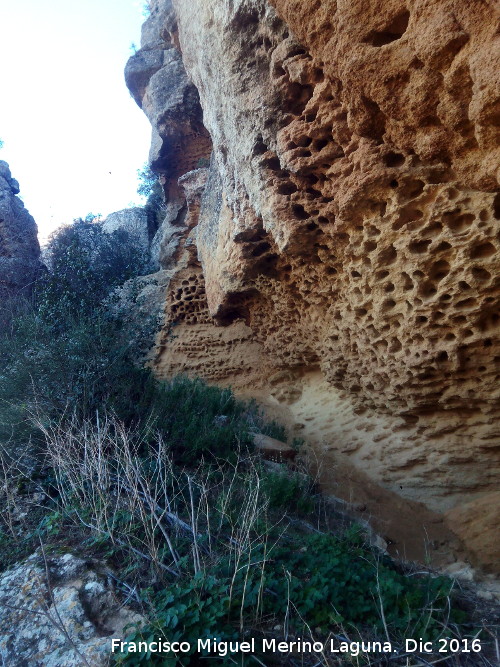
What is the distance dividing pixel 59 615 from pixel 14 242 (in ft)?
40.1

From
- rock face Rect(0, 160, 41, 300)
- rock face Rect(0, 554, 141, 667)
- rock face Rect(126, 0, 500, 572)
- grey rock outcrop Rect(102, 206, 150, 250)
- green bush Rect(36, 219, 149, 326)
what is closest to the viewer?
rock face Rect(0, 554, 141, 667)

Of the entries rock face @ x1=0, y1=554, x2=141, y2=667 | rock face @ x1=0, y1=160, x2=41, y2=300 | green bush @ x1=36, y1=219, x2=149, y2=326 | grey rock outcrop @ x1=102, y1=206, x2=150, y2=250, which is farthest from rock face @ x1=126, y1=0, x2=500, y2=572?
grey rock outcrop @ x1=102, y1=206, x2=150, y2=250

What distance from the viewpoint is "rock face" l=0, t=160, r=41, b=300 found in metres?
12.0

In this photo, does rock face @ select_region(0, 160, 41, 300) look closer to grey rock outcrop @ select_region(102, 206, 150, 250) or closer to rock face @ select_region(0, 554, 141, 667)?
grey rock outcrop @ select_region(102, 206, 150, 250)

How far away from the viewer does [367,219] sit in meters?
4.49

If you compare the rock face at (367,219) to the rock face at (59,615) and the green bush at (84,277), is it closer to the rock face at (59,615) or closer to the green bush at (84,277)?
the green bush at (84,277)

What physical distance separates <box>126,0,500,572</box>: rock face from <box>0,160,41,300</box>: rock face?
6947 mm

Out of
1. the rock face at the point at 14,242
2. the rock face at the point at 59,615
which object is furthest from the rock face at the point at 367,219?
the rock face at the point at 14,242

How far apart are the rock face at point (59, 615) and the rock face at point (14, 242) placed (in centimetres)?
957

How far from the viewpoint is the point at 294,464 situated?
18.7ft

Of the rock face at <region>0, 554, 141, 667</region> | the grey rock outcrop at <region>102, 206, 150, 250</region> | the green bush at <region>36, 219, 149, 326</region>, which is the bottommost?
the rock face at <region>0, 554, 141, 667</region>

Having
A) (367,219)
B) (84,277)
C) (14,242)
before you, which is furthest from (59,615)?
(14,242)

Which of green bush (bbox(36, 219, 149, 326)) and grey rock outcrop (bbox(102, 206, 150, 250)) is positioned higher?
grey rock outcrop (bbox(102, 206, 150, 250))

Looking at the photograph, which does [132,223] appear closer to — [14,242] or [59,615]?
[14,242]
